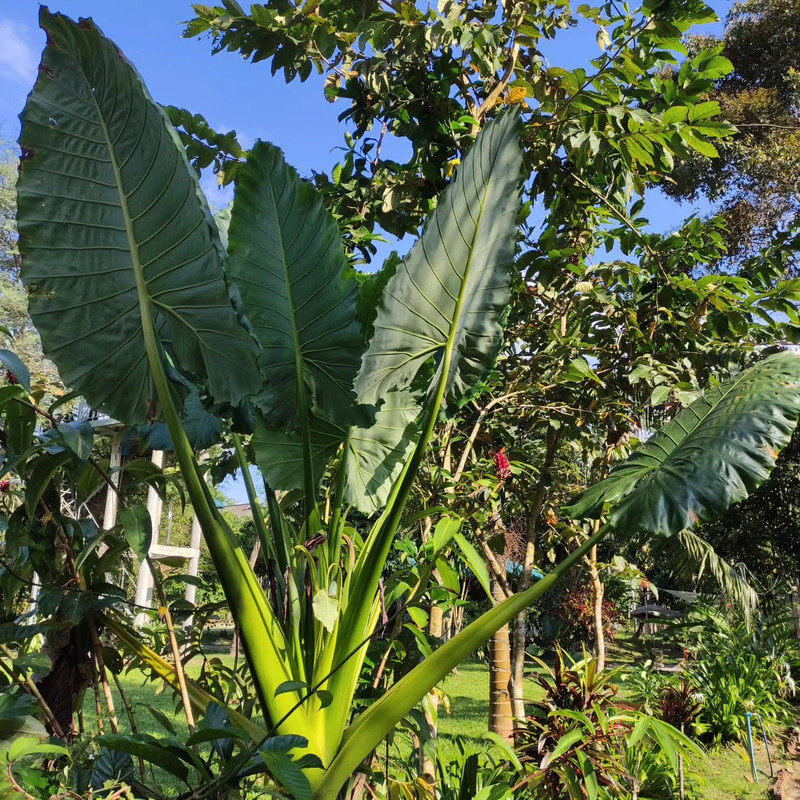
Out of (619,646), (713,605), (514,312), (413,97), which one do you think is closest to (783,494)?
(713,605)

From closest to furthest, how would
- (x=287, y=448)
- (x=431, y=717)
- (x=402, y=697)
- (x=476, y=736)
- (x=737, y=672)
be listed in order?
(x=402, y=697), (x=287, y=448), (x=431, y=717), (x=476, y=736), (x=737, y=672)

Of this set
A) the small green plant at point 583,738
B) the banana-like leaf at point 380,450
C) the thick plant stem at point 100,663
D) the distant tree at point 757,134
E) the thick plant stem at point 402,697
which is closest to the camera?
the thick plant stem at point 402,697

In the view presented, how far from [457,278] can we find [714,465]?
0.58 metres

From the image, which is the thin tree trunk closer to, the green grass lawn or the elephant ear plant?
the green grass lawn

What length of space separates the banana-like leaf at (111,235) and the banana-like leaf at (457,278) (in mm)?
299

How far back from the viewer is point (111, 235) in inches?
43.3

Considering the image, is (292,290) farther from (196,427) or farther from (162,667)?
(162,667)

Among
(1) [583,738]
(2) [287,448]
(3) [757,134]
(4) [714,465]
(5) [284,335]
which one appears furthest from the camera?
(3) [757,134]

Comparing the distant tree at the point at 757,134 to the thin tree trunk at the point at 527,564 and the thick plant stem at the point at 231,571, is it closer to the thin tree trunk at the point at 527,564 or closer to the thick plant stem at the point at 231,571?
the thin tree trunk at the point at 527,564

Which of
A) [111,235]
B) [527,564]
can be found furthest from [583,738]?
[111,235]

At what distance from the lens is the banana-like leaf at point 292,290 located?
3.93 feet

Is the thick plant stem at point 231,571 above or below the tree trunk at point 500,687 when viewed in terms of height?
above

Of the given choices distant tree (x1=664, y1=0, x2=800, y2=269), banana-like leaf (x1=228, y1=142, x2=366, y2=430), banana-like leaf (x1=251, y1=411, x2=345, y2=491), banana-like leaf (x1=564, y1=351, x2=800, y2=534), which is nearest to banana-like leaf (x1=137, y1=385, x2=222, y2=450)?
banana-like leaf (x1=251, y1=411, x2=345, y2=491)

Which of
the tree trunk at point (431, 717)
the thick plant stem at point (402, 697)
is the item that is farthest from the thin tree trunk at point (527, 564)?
the thick plant stem at point (402, 697)
